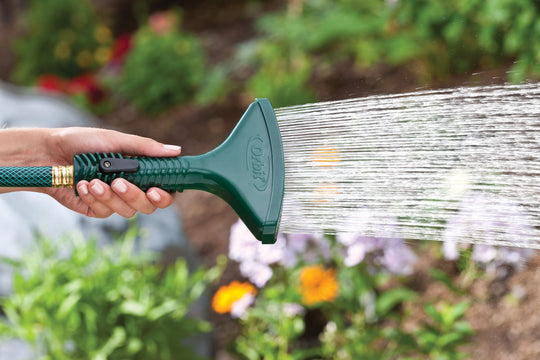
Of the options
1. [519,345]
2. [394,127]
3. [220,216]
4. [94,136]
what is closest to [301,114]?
[394,127]

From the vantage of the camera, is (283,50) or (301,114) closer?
(301,114)

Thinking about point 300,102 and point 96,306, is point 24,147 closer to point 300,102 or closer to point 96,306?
point 96,306

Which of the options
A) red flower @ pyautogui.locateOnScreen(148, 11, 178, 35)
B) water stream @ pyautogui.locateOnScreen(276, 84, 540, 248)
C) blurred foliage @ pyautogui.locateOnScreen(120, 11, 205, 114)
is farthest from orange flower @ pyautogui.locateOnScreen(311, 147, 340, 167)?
red flower @ pyautogui.locateOnScreen(148, 11, 178, 35)

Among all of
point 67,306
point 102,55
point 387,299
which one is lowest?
point 102,55

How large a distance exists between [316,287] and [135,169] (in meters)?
1.10

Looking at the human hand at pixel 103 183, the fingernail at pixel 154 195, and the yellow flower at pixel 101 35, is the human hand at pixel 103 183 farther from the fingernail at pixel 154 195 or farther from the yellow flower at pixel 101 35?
the yellow flower at pixel 101 35

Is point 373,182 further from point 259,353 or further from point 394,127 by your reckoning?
point 259,353

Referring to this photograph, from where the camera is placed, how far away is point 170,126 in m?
4.78

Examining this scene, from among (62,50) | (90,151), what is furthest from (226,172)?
(62,50)

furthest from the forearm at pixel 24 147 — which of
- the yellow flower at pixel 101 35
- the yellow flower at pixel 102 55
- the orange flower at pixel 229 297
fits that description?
the yellow flower at pixel 101 35

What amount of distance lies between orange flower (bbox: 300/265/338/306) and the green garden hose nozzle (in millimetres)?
934

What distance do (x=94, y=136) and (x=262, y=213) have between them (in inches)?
17.4

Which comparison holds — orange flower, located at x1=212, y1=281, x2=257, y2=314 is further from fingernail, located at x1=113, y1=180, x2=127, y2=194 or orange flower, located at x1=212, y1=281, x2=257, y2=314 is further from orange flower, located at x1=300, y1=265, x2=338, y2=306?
fingernail, located at x1=113, y1=180, x2=127, y2=194

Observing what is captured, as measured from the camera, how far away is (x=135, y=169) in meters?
1.14
